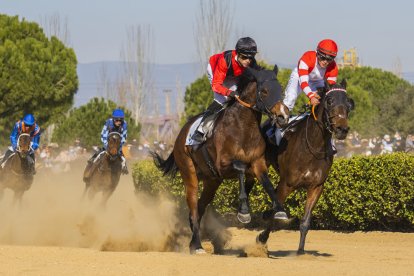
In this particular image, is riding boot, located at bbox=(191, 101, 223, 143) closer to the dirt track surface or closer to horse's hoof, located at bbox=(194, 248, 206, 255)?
horse's hoof, located at bbox=(194, 248, 206, 255)

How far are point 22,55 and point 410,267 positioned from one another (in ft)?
108

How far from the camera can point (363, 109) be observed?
46.3m

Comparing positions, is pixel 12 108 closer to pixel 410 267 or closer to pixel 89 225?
pixel 89 225

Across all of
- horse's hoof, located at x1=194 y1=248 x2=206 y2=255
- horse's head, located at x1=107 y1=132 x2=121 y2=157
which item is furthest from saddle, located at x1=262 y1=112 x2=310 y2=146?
horse's head, located at x1=107 y1=132 x2=121 y2=157

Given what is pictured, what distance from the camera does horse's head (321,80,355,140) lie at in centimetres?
1029

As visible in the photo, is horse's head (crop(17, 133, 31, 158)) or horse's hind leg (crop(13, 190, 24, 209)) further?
horse's hind leg (crop(13, 190, 24, 209))

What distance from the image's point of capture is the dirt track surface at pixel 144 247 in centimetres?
868

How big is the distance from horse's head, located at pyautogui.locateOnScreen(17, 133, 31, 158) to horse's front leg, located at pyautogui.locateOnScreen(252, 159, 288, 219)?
7.21 metres

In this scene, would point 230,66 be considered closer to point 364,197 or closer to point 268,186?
point 268,186

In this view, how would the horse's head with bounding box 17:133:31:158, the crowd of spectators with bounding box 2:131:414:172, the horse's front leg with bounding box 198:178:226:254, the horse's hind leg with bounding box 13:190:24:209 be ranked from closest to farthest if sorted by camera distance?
1. the horse's front leg with bounding box 198:178:226:254
2. the horse's head with bounding box 17:133:31:158
3. the horse's hind leg with bounding box 13:190:24:209
4. the crowd of spectators with bounding box 2:131:414:172

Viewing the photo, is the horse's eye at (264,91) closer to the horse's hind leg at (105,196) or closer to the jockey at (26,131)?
the horse's hind leg at (105,196)

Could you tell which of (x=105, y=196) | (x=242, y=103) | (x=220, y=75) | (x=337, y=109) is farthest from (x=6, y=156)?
(x=337, y=109)

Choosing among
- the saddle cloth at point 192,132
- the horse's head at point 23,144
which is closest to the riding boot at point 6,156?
the horse's head at point 23,144

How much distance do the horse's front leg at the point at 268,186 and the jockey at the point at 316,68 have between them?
3.60 feet
